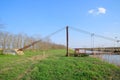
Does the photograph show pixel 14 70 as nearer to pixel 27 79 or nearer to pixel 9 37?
pixel 27 79

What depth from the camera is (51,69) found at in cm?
1130

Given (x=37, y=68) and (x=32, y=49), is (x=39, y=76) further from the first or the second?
(x=32, y=49)

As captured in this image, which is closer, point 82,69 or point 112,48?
point 82,69

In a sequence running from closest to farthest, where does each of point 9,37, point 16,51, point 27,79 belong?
1. point 27,79
2. point 16,51
3. point 9,37

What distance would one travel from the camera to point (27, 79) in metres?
9.77

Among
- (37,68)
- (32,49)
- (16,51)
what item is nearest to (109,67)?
(37,68)

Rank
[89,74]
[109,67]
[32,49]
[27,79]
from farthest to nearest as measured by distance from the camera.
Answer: [32,49] → [109,67] → [89,74] → [27,79]

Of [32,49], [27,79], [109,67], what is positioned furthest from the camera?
[32,49]

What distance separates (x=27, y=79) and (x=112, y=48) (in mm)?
17793

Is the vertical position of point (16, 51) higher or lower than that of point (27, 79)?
higher

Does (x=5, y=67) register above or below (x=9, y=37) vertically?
below

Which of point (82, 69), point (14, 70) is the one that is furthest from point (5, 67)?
point (82, 69)

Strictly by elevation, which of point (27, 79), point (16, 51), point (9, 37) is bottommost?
point (27, 79)

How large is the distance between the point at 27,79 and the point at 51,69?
193 cm
